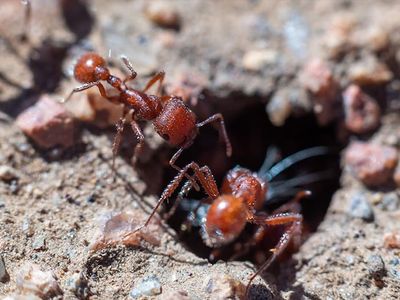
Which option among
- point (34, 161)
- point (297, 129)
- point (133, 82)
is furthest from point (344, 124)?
point (34, 161)

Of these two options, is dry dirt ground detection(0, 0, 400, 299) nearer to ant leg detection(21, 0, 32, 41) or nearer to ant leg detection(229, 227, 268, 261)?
ant leg detection(21, 0, 32, 41)

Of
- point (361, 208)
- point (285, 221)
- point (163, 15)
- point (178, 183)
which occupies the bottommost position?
point (361, 208)

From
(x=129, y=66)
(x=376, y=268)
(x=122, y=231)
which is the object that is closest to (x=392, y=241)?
(x=376, y=268)

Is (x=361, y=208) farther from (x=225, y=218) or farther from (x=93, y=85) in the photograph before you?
(x=93, y=85)

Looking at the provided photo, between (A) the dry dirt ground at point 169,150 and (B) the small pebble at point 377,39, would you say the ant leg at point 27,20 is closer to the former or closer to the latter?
(A) the dry dirt ground at point 169,150

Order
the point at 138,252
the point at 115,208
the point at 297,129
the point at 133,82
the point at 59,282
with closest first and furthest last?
the point at 59,282 < the point at 138,252 < the point at 115,208 < the point at 133,82 < the point at 297,129

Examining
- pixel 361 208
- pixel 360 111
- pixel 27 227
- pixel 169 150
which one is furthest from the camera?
pixel 360 111

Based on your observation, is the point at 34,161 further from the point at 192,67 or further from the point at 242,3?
the point at 242,3
